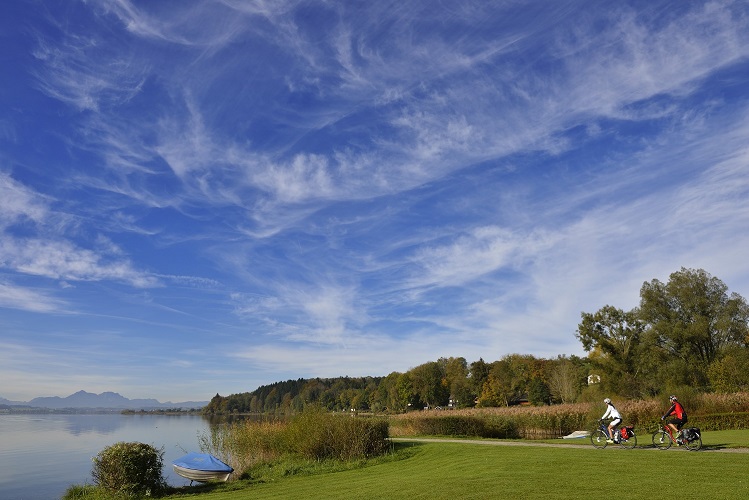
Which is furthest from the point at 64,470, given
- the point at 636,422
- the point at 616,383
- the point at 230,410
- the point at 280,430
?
the point at 230,410

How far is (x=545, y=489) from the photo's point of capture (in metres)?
10.5

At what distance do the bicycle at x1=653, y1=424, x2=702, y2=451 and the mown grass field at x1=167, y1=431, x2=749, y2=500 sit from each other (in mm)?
453

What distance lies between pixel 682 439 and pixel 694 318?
128 ft

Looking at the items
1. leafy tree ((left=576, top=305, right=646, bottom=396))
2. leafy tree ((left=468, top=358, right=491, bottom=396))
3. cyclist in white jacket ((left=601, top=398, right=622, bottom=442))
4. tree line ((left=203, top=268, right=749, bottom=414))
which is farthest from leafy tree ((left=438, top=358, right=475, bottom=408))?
cyclist in white jacket ((left=601, top=398, right=622, bottom=442))

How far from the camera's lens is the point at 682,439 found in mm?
15305

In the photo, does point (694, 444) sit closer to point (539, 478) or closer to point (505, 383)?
point (539, 478)

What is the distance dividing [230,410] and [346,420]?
405 feet

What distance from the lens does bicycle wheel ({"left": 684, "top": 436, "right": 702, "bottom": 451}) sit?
1495cm

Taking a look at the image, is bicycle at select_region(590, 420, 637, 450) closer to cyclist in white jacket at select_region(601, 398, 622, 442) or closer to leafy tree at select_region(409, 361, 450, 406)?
cyclist in white jacket at select_region(601, 398, 622, 442)

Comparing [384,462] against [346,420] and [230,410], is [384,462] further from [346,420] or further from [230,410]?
[230,410]

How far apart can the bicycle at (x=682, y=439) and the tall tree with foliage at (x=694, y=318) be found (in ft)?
106

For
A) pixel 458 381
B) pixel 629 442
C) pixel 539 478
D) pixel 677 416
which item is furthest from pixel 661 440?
pixel 458 381

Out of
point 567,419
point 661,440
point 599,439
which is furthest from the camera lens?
point 567,419

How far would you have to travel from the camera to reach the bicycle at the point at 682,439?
15.0 metres
